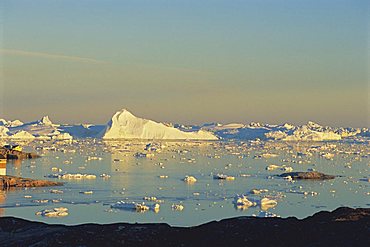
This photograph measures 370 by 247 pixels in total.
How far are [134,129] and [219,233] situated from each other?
60439mm

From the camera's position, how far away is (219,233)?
11.4m

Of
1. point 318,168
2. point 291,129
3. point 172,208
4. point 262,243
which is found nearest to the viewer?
point 262,243

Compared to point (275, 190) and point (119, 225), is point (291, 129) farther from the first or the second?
point (119, 225)

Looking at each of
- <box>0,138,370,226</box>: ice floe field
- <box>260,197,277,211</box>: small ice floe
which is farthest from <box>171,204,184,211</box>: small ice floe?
<box>260,197,277,211</box>: small ice floe

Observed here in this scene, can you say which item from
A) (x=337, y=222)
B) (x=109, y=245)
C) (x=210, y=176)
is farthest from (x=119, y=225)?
(x=210, y=176)

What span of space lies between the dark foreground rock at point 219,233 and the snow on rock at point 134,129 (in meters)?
58.6

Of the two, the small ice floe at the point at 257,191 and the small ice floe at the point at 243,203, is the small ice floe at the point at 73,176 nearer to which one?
the small ice floe at the point at 257,191

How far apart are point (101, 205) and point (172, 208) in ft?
7.34

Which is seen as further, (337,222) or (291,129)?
(291,129)

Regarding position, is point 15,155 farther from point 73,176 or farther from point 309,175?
point 309,175

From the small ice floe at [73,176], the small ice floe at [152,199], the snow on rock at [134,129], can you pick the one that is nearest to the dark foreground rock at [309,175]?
the small ice floe at [73,176]

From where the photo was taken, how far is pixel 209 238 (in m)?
11.1

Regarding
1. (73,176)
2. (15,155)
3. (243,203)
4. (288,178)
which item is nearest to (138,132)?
(15,155)

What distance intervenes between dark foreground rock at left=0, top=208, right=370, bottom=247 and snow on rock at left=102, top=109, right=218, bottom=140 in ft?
192
